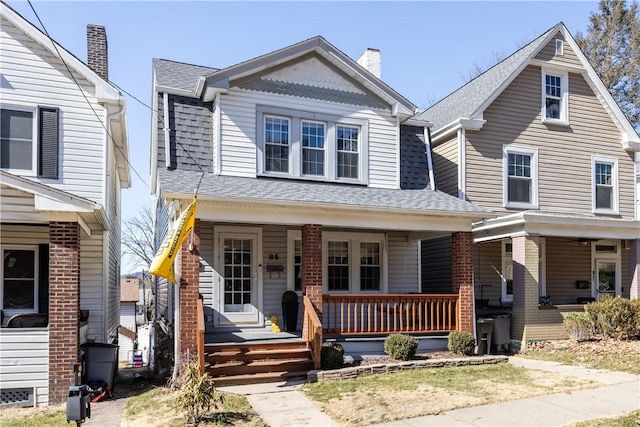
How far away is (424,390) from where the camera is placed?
863 centimetres

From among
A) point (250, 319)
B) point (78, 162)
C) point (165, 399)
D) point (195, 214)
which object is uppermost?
point (78, 162)

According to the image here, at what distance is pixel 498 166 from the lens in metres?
15.3

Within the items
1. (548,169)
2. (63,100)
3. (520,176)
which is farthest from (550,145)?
(63,100)

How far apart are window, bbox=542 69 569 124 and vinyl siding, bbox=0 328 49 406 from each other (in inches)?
576

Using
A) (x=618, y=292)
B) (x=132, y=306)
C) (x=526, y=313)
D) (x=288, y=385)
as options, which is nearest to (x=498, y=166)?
(x=526, y=313)

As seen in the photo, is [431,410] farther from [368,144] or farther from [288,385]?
[368,144]

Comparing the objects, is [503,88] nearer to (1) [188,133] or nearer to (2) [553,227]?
(2) [553,227]

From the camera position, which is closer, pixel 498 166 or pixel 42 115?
pixel 42 115

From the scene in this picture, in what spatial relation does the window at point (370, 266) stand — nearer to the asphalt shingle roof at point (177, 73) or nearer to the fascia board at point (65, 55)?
the asphalt shingle roof at point (177, 73)

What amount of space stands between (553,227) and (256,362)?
8.29 meters

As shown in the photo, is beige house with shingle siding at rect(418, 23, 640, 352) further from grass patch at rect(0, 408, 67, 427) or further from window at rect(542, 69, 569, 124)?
grass patch at rect(0, 408, 67, 427)

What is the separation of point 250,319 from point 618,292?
1205cm

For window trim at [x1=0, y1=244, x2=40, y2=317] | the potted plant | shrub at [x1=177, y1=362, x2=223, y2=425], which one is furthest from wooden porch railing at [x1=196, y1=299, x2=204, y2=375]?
window trim at [x1=0, y1=244, x2=40, y2=317]

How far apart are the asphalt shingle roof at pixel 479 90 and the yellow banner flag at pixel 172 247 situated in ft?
29.6
